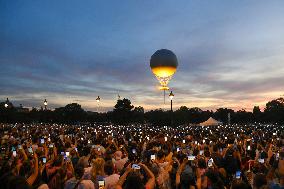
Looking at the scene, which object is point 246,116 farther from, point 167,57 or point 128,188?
point 128,188

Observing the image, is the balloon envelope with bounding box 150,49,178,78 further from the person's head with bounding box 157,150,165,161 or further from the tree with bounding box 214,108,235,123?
the tree with bounding box 214,108,235,123

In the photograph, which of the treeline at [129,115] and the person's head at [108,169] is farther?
the treeline at [129,115]

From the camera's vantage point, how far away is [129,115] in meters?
102

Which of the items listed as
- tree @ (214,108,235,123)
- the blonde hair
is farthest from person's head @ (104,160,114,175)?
tree @ (214,108,235,123)

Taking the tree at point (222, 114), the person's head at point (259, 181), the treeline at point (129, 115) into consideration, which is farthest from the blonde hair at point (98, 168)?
the tree at point (222, 114)

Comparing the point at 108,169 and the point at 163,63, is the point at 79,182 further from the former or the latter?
the point at 163,63

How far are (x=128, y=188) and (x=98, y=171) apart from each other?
2.06 metres

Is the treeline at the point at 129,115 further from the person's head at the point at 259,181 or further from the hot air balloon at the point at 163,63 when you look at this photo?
the person's head at the point at 259,181

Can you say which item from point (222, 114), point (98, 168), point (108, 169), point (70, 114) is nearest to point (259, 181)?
point (108, 169)

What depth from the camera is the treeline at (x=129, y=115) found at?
338 ft

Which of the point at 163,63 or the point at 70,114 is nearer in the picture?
the point at 163,63

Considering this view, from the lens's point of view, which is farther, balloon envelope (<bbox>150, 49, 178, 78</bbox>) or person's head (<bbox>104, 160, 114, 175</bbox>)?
balloon envelope (<bbox>150, 49, 178, 78</bbox>)

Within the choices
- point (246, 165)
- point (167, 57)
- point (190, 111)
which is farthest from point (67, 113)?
point (246, 165)

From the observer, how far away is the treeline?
10311 centimetres
